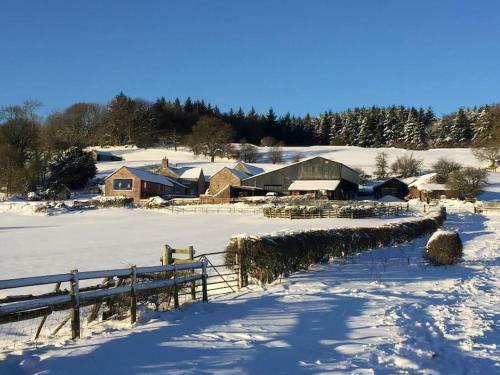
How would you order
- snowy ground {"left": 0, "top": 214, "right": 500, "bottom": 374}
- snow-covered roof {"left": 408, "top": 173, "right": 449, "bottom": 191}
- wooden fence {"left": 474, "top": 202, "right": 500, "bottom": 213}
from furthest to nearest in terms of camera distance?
snow-covered roof {"left": 408, "top": 173, "right": 449, "bottom": 191}, wooden fence {"left": 474, "top": 202, "right": 500, "bottom": 213}, snowy ground {"left": 0, "top": 214, "right": 500, "bottom": 374}

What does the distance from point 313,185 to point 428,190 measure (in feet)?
64.0

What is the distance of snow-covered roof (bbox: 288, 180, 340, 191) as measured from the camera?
64625mm

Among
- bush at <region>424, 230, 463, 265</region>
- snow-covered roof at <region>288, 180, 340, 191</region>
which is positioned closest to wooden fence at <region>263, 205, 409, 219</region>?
snow-covered roof at <region>288, 180, 340, 191</region>

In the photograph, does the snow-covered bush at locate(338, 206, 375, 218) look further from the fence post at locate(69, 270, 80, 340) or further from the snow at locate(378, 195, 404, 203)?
the fence post at locate(69, 270, 80, 340)

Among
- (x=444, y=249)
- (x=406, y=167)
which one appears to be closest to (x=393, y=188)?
(x=406, y=167)

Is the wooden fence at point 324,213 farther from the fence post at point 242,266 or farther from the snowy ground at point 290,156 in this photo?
the snowy ground at point 290,156

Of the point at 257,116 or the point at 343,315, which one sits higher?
the point at 257,116

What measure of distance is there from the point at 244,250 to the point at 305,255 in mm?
2633

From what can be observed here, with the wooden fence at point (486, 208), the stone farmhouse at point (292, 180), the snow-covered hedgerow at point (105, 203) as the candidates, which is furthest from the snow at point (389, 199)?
the snow-covered hedgerow at point (105, 203)

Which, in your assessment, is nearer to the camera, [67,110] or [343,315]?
[343,315]

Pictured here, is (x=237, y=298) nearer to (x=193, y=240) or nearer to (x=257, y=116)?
(x=193, y=240)

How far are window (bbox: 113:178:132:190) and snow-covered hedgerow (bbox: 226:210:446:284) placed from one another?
51776 mm

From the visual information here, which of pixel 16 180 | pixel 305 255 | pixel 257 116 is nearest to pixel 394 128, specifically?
pixel 257 116

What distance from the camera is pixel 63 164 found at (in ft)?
241
